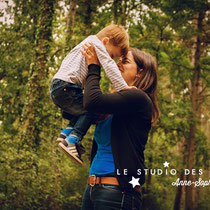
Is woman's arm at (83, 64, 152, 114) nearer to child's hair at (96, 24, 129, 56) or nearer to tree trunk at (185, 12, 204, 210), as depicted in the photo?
child's hair at (96, 24, 129, 56)

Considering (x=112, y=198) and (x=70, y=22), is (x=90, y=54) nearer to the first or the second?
(x=112, y=198)

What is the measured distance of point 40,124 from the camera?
30.3ft

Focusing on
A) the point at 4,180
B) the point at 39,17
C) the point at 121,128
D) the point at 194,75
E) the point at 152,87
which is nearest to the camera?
the point at 121,128

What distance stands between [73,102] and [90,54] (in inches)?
19.5

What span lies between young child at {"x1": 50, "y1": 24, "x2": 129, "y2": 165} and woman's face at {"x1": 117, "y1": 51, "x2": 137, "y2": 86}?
59mm

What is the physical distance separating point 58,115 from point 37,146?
1.25m

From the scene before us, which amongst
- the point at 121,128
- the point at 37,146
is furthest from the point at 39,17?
the point at 121,128

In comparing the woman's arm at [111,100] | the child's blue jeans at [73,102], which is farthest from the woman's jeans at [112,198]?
the child's blue jeans at [73,102]

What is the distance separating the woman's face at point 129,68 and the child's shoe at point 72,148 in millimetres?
683

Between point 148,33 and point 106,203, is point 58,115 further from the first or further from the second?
point 106,203

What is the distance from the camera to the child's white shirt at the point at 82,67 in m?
2.16

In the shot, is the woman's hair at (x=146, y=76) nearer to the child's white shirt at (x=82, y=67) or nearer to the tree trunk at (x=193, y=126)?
the child's white shirt at (x=82, y=67)

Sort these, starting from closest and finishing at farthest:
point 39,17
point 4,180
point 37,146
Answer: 1. point 4,180
2. point 37,146
3. point 39,17

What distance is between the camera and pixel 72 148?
229cm
